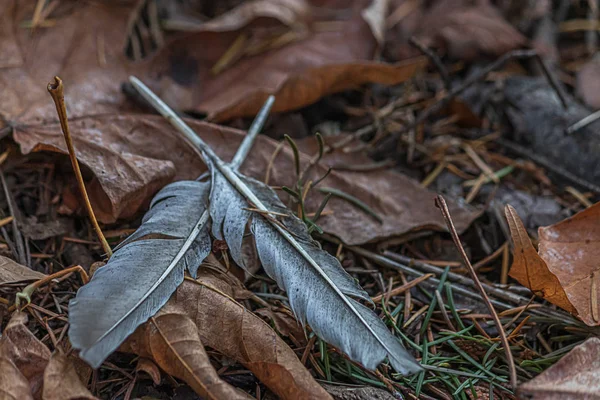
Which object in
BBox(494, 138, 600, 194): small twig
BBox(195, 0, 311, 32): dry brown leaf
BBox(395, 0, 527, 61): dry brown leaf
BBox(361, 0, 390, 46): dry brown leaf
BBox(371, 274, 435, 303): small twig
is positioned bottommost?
BBox(371, 274, 435, 303): small twig

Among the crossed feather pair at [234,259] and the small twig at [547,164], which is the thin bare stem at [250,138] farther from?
the small twig at [547,164]

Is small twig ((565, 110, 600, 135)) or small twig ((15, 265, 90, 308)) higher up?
small twig ((15, 265, 90, 308))

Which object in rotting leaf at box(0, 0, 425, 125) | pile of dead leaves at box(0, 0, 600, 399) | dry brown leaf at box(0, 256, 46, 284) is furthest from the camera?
rotting leaf at box(0, 0, 425, 125)

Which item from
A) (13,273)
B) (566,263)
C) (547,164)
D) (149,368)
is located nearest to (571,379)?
(566,263)

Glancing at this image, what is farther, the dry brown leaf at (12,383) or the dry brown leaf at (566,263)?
the dry brown leaf at (566,263)

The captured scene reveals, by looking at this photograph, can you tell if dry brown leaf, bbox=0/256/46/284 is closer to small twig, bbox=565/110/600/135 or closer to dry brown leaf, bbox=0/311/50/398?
dry brown leaf, bbox=0/311/50/398

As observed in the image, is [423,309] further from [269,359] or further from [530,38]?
[530,38]

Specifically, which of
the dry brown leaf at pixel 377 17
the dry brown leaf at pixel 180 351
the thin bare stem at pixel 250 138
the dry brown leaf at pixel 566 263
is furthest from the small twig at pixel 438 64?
the dry brown leaf at pixel 180 351

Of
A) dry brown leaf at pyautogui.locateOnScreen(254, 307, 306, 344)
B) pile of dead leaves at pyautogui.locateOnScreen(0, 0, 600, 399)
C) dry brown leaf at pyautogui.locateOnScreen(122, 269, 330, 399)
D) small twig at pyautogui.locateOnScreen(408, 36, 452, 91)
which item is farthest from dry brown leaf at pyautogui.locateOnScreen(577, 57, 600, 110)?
dry brown leaf at pyautogui.locateOnScreen(122, 269, 330, 399)
